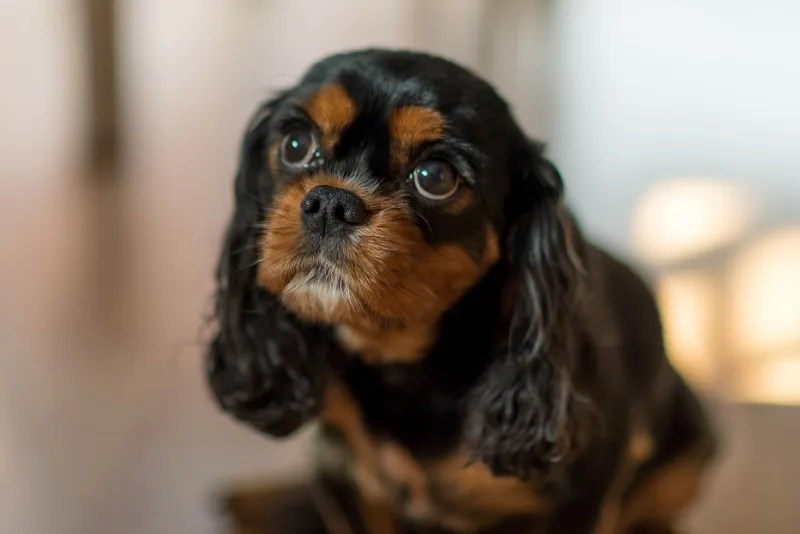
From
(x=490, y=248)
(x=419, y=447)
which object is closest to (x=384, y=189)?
(x=490, y=248)

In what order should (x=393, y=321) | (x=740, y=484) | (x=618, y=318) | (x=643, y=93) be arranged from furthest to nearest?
1. (x=643, y=93)
2. (x=740, y=484)
3. (x=618, y=318)
4. (x=393, y=321)

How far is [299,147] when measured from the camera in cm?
118

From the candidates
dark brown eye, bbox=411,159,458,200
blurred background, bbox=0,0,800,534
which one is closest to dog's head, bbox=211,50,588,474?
dark brown eye, bbox=411,159,458,200

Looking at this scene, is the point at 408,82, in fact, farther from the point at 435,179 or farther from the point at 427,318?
the point at 427,318

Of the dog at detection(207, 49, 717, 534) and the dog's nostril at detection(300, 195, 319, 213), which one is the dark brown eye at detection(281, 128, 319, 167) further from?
the dog's nostril at detection(300, 195, 319, 213)

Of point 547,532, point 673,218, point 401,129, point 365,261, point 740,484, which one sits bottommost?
point 740,484

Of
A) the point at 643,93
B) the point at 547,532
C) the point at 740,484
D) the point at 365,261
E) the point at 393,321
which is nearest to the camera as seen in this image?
the point at 365,261

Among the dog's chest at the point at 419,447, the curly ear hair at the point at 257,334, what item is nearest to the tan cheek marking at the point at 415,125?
the curly ear hair at the point at 257,334

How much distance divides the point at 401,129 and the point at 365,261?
17 cm

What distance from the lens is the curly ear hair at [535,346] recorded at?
3.95 feet

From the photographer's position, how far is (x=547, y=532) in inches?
50.7

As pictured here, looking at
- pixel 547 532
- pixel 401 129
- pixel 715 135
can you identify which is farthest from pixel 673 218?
pixel 401 129

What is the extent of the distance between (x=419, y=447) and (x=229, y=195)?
1085 millimetres

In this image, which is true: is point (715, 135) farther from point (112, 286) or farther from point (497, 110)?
point (112, 286)
